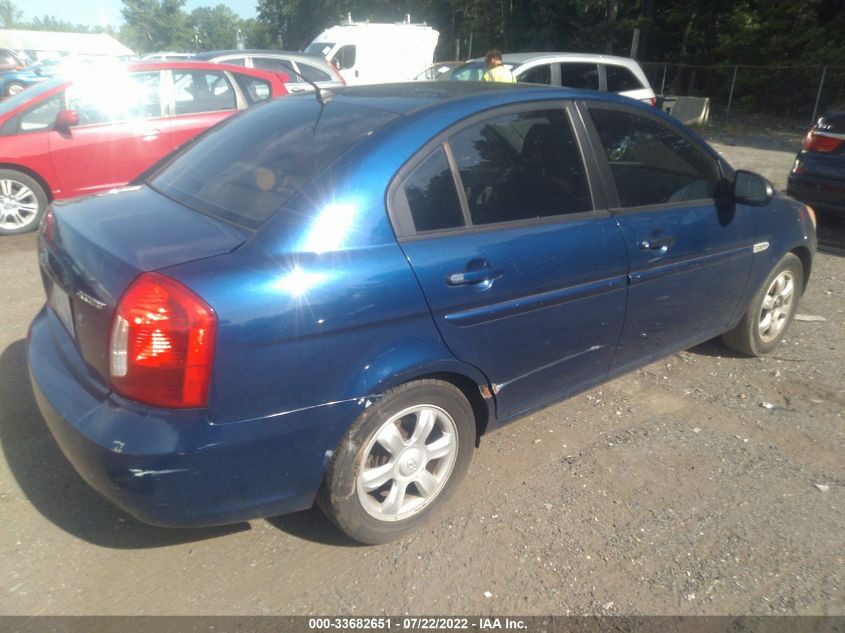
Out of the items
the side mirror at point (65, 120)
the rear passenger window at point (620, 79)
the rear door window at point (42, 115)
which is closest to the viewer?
the side mirror at point (65, 120)

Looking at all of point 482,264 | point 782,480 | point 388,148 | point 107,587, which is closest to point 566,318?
point 482,264

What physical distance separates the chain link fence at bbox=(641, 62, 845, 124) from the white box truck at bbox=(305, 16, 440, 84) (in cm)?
740

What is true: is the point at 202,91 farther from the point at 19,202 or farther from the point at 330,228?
the point at 330,228

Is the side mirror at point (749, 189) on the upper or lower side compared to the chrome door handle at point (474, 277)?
upper

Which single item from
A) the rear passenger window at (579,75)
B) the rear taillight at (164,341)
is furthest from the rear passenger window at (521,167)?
the rear passenger window at (579,75)

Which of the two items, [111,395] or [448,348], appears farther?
[448,348]

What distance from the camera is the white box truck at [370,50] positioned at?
62.1 feet

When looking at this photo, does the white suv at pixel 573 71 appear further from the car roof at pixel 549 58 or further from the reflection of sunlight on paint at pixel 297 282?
the reflection of sunlight on paint at pixel 297 282

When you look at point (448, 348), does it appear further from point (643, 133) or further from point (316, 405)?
point (643, 133)

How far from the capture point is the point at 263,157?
A: 9.44ft

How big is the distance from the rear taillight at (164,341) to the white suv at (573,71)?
8028 mm

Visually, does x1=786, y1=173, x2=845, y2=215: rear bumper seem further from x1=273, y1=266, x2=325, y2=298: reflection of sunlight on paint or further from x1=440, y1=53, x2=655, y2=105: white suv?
x1=273, y1=266, x2=325, y2=298: reflection of sunlight on paint

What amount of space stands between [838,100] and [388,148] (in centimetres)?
1861

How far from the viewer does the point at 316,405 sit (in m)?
2.37
